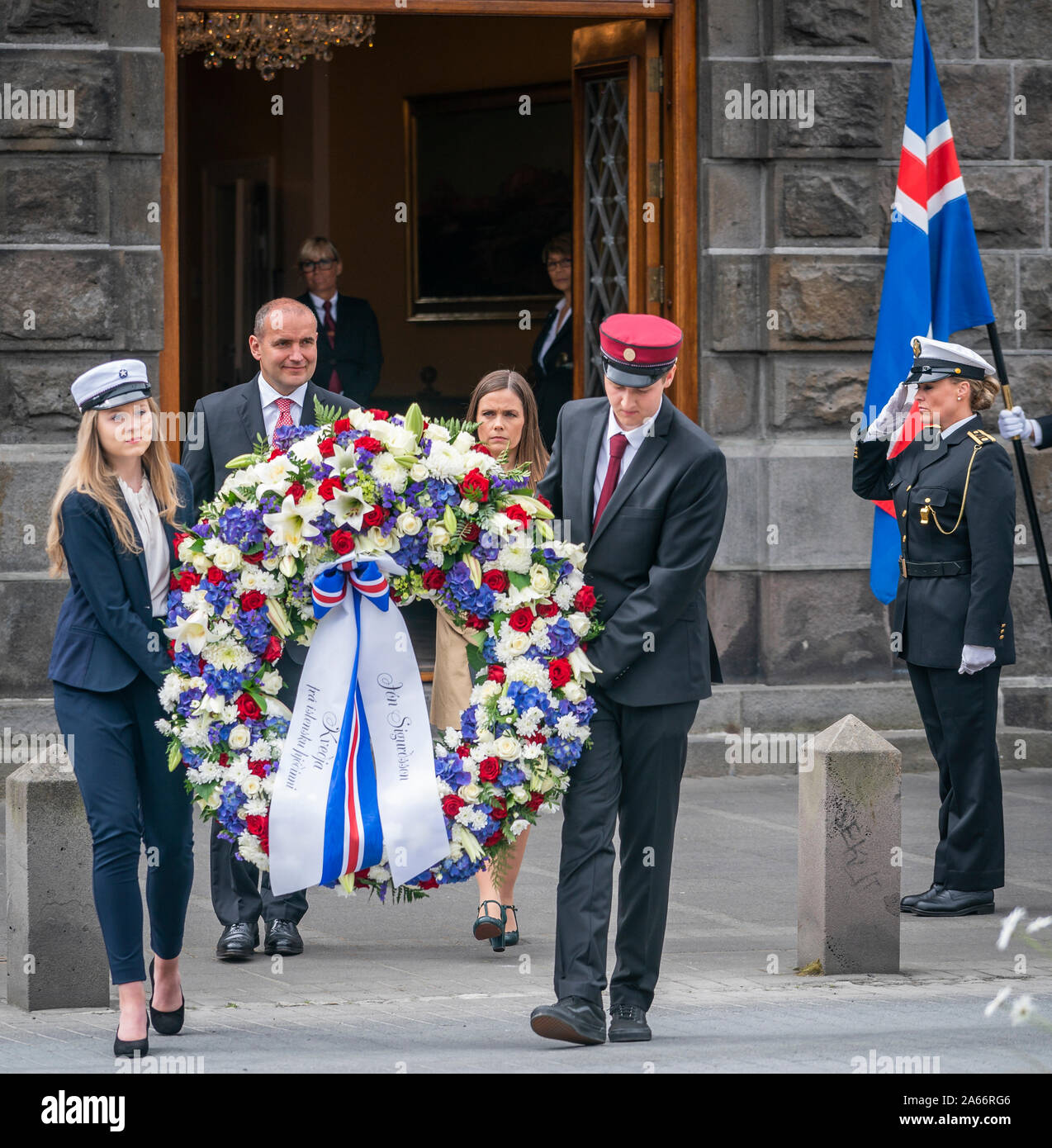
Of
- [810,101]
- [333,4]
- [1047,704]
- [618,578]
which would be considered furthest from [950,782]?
[333,4]

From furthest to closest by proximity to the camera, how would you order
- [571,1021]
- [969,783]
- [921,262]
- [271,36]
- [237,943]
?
[271,36], [921,262], [969,783], [237,943], [571,1021]

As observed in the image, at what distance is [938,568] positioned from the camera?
7.57m

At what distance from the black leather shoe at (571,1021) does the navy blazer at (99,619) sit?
1.40 metres

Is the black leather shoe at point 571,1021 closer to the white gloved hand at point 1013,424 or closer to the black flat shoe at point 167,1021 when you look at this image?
the black flat shoe at point 167,1021

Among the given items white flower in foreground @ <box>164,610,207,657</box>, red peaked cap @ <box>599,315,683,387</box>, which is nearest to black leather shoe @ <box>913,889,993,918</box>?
red peaked cap @ <box>599,315,683,387</box>

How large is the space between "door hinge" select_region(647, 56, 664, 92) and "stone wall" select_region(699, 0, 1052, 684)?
0.26m

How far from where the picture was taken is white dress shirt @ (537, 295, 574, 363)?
11727 millimetres

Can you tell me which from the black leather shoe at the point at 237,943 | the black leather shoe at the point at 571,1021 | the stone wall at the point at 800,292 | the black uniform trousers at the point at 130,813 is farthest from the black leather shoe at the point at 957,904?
the black uniform trousers at the point at 130,813

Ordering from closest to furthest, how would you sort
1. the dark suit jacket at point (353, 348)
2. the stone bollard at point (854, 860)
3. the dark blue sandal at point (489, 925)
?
the stone bollard at point (854, 860)
the dark blue sandal at point (489, 925)
the dark suit jacket at point (353, 348)

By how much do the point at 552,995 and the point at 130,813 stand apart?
1554 mm

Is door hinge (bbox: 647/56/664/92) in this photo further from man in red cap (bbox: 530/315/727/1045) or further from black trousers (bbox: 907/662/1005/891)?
man in red cap (bbox: 530/315/727/1045)

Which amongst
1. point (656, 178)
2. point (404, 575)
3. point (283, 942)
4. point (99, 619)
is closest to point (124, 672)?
point (99, 619)

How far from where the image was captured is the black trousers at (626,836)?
5.54 metres

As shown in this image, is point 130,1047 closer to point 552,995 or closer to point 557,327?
point 552,995
